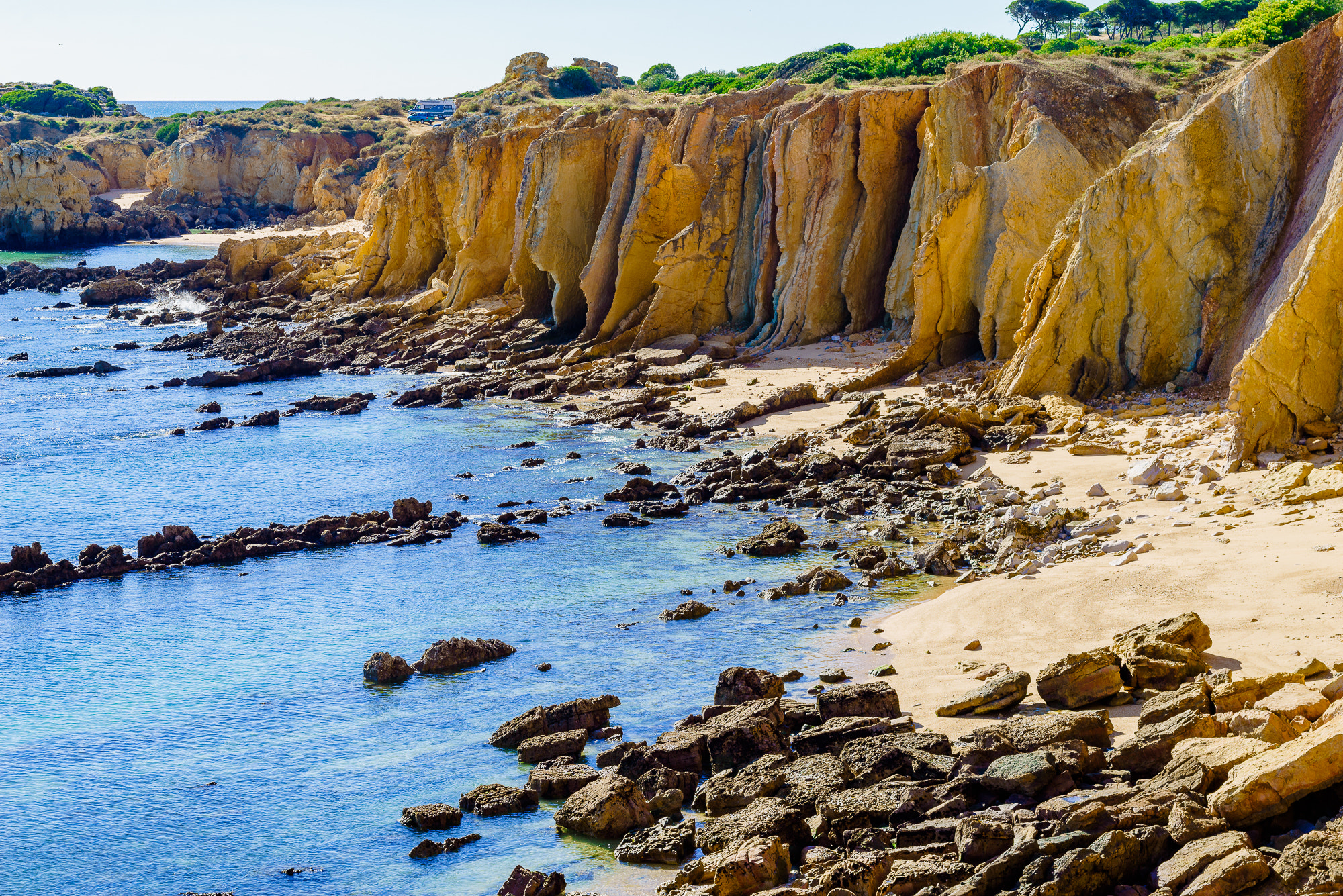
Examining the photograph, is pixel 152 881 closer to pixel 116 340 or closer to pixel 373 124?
pixel 116 340

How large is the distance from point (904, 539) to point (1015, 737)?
10283 mm

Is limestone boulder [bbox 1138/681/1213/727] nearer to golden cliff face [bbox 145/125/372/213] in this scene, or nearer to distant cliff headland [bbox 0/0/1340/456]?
distant cliff headland [bbox 0/0/1340/456]

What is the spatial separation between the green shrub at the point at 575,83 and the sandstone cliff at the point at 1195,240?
2316 inches

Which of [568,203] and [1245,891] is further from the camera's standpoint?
[568,203]

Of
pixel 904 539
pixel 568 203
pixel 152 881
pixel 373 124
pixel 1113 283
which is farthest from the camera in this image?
pixel 373 124

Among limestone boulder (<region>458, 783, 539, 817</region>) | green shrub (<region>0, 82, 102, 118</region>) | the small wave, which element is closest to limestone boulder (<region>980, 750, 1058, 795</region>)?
limestone boulder (<region>458, 783, 539, 817</region>)

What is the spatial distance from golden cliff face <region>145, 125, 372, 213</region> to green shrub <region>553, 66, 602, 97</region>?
32075 millimetres

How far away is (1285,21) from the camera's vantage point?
4384cm

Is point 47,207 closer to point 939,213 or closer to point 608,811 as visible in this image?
point 939,213

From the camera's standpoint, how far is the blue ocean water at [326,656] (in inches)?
549

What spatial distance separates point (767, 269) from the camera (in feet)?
140

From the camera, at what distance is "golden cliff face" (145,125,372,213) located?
4289 inches

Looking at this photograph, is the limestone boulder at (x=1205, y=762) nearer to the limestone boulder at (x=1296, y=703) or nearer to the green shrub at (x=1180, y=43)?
the limestone boulder at (x=1296, y=703)

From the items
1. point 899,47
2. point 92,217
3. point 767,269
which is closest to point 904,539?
point 767,269
